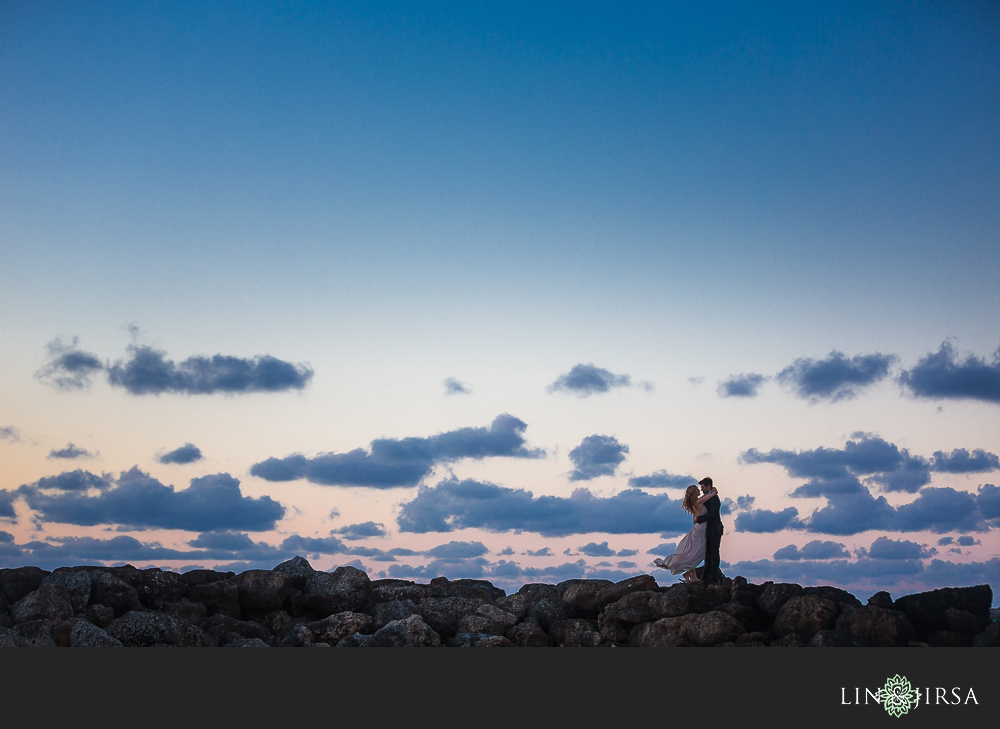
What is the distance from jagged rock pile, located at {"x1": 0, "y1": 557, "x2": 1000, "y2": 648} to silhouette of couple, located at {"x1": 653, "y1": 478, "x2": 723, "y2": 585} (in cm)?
77

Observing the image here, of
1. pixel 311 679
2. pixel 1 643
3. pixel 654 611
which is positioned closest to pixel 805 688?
pixel 654 611

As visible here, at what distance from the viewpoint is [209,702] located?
13.8m

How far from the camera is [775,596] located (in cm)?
2064

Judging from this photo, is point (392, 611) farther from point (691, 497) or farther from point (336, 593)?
point (691, 497)

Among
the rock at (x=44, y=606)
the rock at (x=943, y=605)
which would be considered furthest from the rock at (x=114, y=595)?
the rock at (x=943, y=605)

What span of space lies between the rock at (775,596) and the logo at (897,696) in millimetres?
6057

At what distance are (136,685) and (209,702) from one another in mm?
1843

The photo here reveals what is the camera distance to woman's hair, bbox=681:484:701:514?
22.2 metres

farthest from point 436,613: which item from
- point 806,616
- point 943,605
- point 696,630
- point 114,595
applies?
point 943,605

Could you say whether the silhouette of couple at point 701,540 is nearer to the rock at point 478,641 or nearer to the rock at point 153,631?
the rock at point 478,641

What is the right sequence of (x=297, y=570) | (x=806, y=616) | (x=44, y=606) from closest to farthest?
(x=806, y=616)
(x=44, y=606)
(x=297, y=570)

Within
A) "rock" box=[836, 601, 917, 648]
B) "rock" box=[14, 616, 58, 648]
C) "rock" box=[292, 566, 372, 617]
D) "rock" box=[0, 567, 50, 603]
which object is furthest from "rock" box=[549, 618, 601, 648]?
"rock" box=[0, 567, 50, 603]

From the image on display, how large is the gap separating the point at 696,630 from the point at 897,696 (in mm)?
5849

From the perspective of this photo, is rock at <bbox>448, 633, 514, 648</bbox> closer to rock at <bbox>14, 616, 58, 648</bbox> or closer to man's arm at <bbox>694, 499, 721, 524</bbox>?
man's arm at <bbox>694, 499, 721, 524</bbox>
